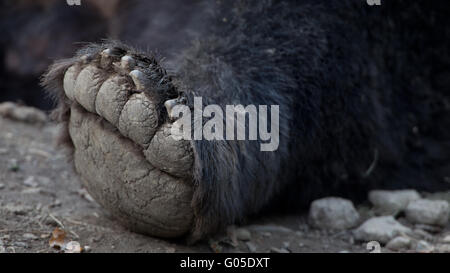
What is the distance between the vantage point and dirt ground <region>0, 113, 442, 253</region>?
1.75m

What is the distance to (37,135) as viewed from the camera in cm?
293

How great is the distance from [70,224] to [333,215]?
1007 millimetres

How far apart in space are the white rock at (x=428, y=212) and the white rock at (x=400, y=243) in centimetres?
24

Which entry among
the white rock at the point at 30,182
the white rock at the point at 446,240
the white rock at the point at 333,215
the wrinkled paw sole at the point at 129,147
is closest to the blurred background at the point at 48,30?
the white rock at the point at 30,182

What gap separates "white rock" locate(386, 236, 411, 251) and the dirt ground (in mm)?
110

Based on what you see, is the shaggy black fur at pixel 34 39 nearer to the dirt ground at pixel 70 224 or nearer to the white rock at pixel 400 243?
the dirt ground at pixel 70 224

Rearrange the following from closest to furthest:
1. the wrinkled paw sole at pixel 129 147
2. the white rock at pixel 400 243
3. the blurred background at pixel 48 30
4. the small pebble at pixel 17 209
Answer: the wrinkled paw sole at pixel 129 147
the small pebble at pixel 17 209
the white rock at pixel 400 243
the blurred background at pixel 48 30

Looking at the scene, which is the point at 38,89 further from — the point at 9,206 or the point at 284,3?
the point at 284,3

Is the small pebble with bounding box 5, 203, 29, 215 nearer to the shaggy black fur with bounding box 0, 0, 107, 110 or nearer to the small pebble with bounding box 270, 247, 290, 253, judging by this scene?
the small pebble with bounding box 270, 247, 290, 253

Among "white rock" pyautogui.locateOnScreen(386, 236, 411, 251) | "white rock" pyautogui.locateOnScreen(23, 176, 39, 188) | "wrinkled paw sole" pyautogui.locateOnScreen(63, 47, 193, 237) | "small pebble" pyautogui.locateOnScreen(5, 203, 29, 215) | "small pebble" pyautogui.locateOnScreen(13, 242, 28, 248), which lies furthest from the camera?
"white rock" pyautogui.locateOnScreen(23, 176, 39, 188)

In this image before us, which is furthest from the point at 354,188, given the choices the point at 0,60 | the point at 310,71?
the point at 0,60

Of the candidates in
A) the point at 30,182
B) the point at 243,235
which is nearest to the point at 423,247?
the point at 243,235

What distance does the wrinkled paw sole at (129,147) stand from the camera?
155 centimetres

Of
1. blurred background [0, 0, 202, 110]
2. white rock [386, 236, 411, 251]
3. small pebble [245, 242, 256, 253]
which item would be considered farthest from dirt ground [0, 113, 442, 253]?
blurred background [0, 0, 202, 110]
